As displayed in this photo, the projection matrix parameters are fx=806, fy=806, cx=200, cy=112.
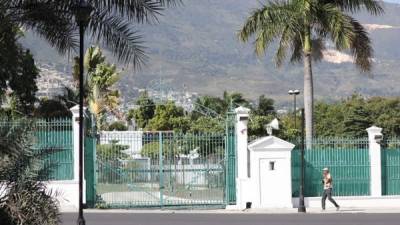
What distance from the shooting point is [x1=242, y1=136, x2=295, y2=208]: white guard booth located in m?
28.4

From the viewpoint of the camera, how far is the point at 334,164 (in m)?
29.1

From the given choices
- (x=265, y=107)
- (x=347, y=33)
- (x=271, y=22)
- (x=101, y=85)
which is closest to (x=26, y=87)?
(x=101, y=85)

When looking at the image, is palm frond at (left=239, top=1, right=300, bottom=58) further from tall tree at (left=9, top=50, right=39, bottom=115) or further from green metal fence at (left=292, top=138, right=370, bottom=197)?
tall tree at (left=9, top=50, right=39, bottom=115)

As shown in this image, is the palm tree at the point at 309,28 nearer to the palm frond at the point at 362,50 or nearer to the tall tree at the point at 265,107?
the palm frond at the point at 362,50

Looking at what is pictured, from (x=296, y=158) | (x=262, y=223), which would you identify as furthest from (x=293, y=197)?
(x=262, y=223)

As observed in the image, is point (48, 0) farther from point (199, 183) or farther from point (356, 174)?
point (356, 174)

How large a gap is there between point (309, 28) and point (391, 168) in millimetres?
7522

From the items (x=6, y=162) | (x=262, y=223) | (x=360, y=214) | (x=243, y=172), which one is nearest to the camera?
(x=6, y=162)

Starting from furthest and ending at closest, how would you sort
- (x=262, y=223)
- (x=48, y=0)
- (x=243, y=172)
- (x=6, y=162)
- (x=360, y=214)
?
(x=243, y=172) < (x=360, y=214) < (x=262, y=223) < (x=48, y=0) < (x=6, y=162)

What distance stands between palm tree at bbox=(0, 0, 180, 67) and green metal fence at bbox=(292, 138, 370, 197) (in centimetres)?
1320

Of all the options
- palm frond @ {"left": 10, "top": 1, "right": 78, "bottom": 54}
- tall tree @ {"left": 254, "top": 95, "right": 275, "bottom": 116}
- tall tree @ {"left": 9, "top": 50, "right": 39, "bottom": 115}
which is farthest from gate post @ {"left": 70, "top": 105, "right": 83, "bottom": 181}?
tall tree @ {"left": 254, "top": 95, "right": 275, "bottom": 116}

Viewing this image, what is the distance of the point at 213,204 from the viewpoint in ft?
95.6

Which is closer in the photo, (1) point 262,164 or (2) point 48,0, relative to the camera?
(2) point 48,0

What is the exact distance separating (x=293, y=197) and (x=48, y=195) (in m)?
17.3
